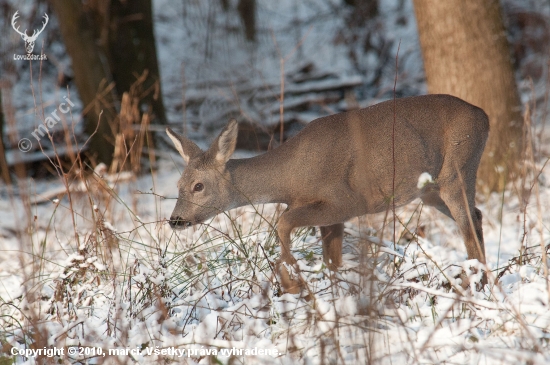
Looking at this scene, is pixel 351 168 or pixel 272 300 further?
pixel 351 168

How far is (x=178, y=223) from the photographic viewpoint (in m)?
4.39

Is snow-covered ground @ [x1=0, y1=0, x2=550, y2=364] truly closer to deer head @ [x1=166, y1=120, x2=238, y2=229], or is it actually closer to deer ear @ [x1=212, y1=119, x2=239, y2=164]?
deer head @ [x1=166, y1=120, x2=238, y2=229]

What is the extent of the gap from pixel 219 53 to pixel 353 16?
3429 millimetres

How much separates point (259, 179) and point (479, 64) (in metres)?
3.16

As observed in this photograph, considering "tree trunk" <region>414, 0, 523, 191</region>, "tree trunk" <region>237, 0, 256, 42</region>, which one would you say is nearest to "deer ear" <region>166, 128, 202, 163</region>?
"tree trunk" <region>414, 0, 523, 191</region>

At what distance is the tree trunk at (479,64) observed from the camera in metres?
6.45

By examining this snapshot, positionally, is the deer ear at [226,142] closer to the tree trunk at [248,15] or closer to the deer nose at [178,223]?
the deer nose at [178,223]

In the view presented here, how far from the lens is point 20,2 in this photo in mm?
12852

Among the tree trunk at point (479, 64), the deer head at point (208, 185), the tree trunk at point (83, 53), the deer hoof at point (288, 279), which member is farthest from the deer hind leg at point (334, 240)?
the tree trunk at point (83, 53)

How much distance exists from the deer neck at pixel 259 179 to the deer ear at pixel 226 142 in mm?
82

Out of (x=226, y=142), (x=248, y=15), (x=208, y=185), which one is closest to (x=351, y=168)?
(x=226, y=142)

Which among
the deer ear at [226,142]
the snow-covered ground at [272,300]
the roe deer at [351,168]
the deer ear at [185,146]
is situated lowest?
the snow-covered ground at [272,300]

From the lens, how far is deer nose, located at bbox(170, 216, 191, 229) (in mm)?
4352

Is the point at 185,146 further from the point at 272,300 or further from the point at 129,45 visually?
the point at 129,45
